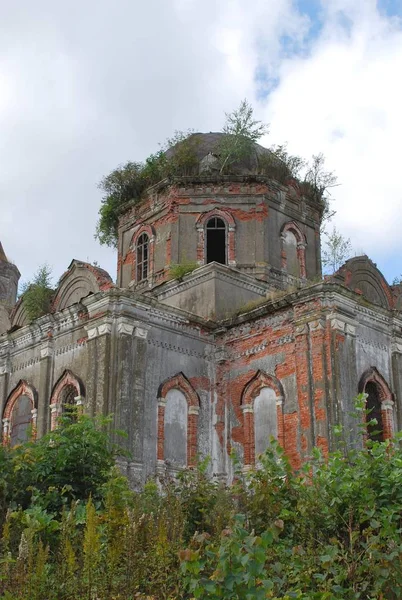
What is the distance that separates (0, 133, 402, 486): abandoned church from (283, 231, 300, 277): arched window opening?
0.13ft

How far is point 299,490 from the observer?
7508mm

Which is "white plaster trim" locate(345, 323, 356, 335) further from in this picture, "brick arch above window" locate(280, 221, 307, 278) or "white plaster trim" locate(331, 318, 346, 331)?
"brick arch above window" locate(280, 221, 307, 278)

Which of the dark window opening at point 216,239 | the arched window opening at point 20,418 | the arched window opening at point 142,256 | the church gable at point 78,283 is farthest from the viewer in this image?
the arched window opening at point 142,256

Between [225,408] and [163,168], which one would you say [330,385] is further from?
[163,168]

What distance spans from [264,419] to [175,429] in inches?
68.1

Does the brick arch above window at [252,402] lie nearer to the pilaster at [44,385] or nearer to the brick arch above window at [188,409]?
the brick arch above window at [188,409]

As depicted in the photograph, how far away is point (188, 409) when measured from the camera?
14.8m

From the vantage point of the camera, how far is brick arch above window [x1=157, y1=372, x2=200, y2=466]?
46.5ft

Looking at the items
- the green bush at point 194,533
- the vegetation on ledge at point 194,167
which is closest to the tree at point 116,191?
the vegetation on ledge at point 194,167

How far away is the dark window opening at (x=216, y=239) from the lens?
1802 cm

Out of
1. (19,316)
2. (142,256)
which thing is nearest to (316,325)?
(142,256)

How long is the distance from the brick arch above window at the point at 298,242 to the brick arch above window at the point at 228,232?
4.36 ft

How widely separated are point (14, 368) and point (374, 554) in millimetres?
12329

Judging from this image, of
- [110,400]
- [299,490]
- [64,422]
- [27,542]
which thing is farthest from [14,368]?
[27,542]
